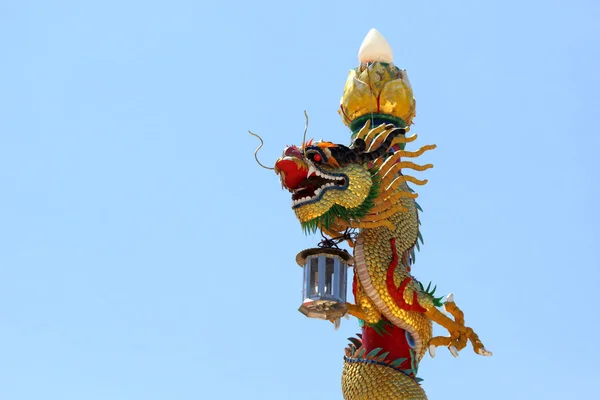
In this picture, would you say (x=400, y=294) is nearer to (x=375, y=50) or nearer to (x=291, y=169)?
(x=291, y=169)

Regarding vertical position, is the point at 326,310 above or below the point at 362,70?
below

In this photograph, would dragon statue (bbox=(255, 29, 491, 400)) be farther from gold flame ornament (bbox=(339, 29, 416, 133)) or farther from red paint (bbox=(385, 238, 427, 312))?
gold flame ornament (bbox=(339, 29, 416, 133))

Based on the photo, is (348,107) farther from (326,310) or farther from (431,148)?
A: (326,310)

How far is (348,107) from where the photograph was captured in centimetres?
2102

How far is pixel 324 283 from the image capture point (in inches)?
747

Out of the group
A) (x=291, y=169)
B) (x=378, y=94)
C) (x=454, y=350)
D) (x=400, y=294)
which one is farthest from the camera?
(x=378, y=94)

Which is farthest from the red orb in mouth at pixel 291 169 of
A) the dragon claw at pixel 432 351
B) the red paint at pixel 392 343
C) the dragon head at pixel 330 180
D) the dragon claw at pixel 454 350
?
the dragon claw at pixel 454 350

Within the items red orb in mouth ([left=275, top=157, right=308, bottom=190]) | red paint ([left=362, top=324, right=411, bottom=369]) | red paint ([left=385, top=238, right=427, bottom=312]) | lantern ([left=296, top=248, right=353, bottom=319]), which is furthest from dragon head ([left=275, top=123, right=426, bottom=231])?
red paint ([left=362, top=324, right=411, bottom=369])

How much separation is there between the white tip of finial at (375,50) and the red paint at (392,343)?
414cm

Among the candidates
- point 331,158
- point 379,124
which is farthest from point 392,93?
point 331,158

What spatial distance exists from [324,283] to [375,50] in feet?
13.4

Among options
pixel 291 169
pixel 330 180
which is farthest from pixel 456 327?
pixel 291 169

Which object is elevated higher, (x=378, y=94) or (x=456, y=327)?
(x=378, y=94)

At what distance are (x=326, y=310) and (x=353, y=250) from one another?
1103 mm
